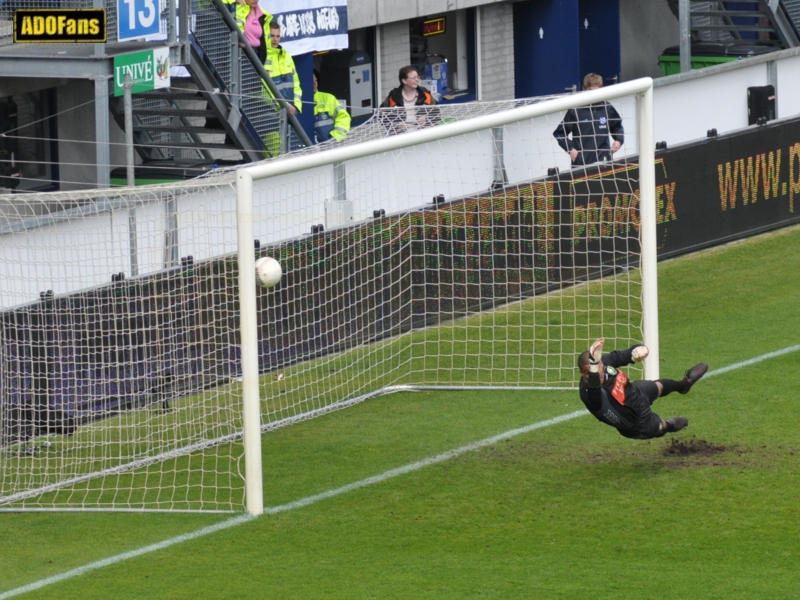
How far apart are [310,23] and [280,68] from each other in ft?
7.39

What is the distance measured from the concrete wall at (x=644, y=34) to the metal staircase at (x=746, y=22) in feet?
3.55

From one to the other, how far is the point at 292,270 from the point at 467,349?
194 centimetres

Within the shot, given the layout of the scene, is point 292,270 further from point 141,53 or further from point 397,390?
point 141,53

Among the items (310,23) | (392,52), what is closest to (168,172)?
(310,23)

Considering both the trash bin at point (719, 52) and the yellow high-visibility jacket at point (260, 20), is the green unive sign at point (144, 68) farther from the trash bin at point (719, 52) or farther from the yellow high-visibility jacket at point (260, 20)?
the trash bin at point (719, 52)

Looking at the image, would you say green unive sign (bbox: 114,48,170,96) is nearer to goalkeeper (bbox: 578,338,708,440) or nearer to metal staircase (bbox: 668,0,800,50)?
goalkeeper (bbox: 578,338,708,440)

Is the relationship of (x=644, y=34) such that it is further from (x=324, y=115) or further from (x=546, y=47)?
(x=324, y=115)

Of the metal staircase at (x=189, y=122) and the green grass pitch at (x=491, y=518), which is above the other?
the metal staircase at (x=189, y=122)

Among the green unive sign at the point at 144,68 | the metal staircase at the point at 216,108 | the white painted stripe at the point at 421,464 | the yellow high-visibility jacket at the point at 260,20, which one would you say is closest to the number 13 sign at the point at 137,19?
the green unive sign at the point at 144,68

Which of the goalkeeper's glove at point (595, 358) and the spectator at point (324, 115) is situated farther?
the spectator at point (324, 115)

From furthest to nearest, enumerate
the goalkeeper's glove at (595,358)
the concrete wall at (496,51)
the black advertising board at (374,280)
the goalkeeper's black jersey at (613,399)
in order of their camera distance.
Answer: the concrete wall at (496,51)
the black advertising board at (374,280)
the goalkeeper's black jersey at (613,399)
the goalkeeper's glove at (595,358)

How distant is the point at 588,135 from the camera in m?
13.6

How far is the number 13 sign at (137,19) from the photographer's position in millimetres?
15086

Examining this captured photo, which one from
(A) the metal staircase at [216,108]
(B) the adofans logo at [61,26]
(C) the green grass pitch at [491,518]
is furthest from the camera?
(A) the metal staircase at [216,108]
